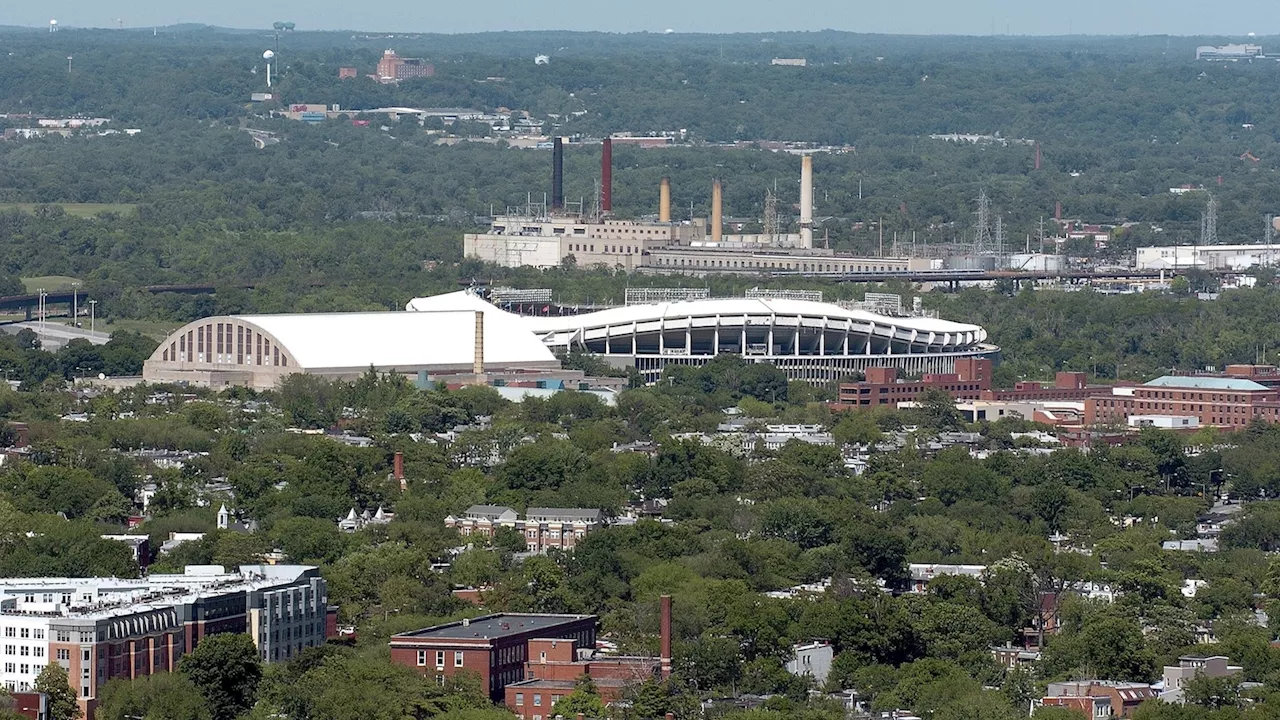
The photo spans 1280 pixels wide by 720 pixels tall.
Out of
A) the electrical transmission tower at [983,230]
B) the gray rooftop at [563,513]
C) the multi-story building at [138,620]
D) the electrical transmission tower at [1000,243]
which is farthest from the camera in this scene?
the electrical transmission tower at [983,230]

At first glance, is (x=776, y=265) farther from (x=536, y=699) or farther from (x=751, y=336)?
(x=536, y=699)

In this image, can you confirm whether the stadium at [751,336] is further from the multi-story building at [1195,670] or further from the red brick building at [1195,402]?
the multi-story building at [1195,670]

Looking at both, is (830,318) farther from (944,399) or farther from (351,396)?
(351,396)

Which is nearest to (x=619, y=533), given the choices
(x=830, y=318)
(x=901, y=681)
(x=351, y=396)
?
(x=901, y=681)

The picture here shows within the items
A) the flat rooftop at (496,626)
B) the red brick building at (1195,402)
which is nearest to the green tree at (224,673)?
the flat rooftop at (496,626)

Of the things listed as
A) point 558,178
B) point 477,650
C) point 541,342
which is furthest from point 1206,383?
point 558,178

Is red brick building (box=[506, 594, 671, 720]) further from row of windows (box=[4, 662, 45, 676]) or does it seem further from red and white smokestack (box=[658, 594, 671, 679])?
Answer: row of windows (box=[4, 662, 45, 676])
